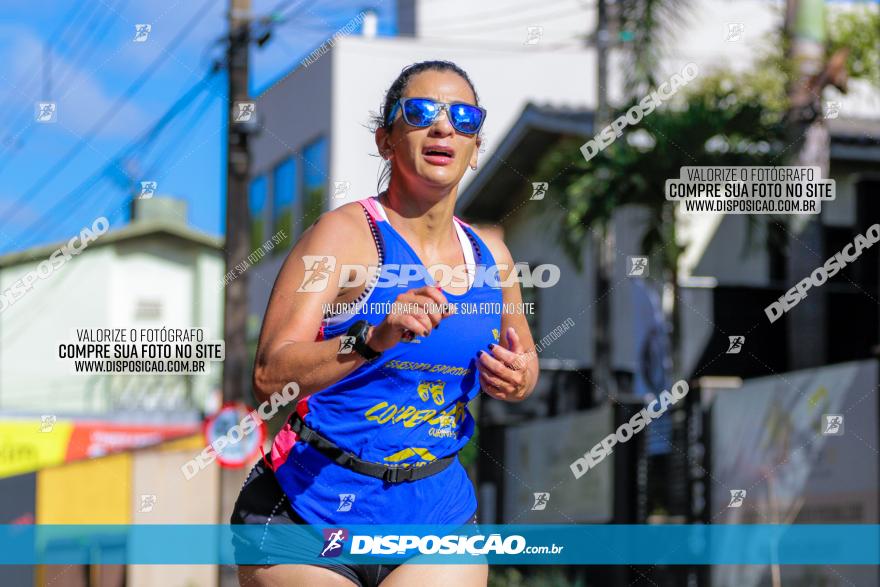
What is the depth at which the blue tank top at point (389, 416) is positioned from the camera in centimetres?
358

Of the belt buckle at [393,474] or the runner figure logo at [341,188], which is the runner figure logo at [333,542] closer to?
the belt buckle at [393,474]

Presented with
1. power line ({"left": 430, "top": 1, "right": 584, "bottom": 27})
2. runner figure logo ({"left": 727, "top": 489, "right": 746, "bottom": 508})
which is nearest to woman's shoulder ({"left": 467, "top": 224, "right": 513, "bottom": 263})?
runner figure logo ({"left": 727, "top": 489, "right": 746, "bottom": 508})

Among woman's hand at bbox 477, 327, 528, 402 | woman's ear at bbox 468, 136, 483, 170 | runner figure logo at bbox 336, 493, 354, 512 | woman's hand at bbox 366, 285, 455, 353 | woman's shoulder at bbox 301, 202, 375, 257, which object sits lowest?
runner figure logo at bbox 336, 493, 354, 512

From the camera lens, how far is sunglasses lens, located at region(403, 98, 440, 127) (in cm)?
380

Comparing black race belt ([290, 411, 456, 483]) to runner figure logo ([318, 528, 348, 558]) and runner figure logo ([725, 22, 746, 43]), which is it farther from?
runner figure logo ([725, 22, 746, 43])

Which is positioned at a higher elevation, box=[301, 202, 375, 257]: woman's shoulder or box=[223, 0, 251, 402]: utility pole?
box=[223, 0, 251, 402]: utility pole

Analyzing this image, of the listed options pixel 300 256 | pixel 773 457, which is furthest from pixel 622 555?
pixel 300 256

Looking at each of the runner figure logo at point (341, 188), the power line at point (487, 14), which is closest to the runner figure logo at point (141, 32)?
the runner figure logo at point (341, 188)

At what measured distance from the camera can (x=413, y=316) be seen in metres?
3.17

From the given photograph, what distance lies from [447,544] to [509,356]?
1.86 ft

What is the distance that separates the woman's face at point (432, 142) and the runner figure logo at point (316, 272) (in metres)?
0.42

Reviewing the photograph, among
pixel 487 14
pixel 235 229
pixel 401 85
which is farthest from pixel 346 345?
pixel 487 14

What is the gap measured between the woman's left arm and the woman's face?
0.30 meters

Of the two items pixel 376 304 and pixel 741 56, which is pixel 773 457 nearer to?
pixel 376 304
